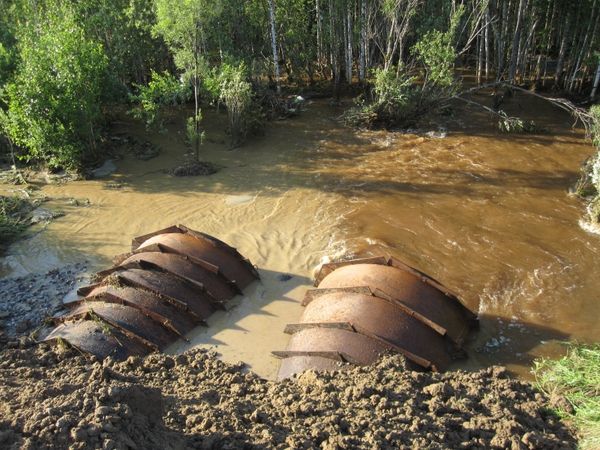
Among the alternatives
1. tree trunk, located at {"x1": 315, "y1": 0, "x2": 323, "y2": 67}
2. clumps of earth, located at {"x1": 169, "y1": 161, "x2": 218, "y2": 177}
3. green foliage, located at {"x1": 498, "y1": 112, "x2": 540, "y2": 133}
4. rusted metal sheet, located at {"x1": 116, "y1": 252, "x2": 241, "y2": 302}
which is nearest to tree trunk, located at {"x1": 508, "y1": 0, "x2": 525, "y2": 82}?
green foliage, located at {"x1": 498, "y1": 112, "x2": 540, "y2": 133}

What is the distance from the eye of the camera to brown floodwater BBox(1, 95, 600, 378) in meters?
7.48

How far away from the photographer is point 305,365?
574 cm

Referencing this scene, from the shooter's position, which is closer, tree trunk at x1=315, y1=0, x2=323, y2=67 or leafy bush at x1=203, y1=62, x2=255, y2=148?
leafy bush at x1=203, y1=62, x2=255, y2=148

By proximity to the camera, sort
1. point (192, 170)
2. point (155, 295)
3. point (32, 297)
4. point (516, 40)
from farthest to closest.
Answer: point (516, 40), point (192, 170), point (32, 297), point (155, 295)

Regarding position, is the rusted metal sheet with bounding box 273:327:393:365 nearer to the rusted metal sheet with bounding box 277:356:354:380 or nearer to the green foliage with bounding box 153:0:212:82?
the rusted metal sheet with bounding box 277:356:354:380

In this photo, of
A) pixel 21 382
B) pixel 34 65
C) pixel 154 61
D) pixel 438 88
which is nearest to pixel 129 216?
pixel 34 65

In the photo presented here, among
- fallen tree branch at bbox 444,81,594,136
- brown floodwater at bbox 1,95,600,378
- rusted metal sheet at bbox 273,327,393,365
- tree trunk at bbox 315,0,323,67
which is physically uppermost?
tree trunk at bbox 315,0,323,67

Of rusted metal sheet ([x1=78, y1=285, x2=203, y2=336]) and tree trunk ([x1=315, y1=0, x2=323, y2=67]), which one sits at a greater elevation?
tree trunk ([x1=315, y1=0, x2=323, y2=67])

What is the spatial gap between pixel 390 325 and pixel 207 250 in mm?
3237

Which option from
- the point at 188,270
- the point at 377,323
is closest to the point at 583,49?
the point at 377,323

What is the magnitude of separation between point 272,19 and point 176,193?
313 inches

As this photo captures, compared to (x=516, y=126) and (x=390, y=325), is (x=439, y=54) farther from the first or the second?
(x=390, y=325)

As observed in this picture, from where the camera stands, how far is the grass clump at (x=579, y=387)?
471 centimetres

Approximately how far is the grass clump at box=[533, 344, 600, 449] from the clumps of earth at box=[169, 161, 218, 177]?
356 inches
